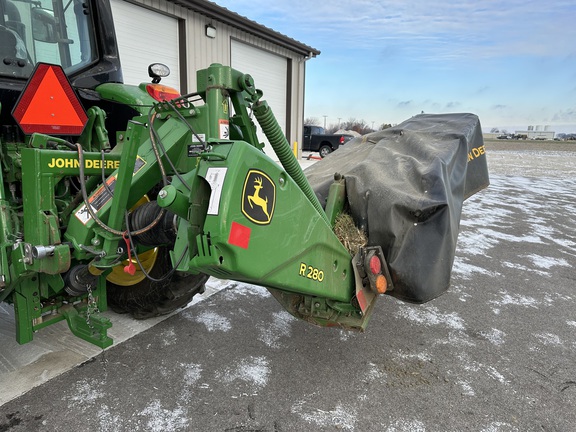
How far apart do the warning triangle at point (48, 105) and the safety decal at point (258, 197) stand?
1.33 meters

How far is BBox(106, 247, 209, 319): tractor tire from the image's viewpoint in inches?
109

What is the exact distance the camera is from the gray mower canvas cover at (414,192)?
6.74 ft

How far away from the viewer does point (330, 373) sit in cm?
254

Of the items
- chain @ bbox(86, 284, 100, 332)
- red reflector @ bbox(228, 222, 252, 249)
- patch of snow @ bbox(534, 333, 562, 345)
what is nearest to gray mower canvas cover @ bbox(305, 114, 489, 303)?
red reflector @ bbox(228, 222, 252, 249)

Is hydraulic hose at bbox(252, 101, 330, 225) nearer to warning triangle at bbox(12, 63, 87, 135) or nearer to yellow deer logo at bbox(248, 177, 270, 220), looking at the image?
yellow deer logo at bbox(248, 177, 270, 220)

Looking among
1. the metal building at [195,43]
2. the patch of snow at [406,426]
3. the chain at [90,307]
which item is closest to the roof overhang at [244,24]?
the metal building at [195,43]

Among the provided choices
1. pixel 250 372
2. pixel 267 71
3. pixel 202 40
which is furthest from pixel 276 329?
pixel 267 71

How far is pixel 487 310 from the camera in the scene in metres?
3.52

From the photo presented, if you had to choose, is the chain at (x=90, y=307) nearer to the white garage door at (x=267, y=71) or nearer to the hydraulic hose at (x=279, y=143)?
the hydraulic hose at (x=279, y=143)

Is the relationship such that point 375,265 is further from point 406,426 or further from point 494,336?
point 494,336

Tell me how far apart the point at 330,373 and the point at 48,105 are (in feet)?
6.92

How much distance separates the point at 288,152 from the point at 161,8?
9297mm

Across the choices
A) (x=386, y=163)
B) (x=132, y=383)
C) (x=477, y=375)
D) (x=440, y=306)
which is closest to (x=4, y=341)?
(x=132, y=383)

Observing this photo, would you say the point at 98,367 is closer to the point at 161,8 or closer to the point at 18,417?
the point at 18,417
